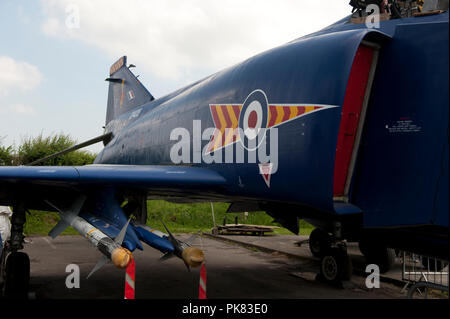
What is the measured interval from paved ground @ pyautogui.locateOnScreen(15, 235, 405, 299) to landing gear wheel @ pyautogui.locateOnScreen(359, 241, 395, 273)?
0.97 metres

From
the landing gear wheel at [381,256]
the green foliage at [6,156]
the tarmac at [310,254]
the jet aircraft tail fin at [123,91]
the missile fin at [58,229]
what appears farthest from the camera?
the green foliage at [6,156]

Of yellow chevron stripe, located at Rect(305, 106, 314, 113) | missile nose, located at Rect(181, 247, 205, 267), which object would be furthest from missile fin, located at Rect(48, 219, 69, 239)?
yellow chevron stripe, located at Rect(305, 106, 314, 113)

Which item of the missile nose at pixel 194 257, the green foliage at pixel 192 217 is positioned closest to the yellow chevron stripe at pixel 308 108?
the missile nose at pixel 194 257

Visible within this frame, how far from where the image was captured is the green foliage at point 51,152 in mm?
23391

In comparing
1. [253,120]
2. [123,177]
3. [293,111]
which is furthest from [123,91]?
[293,111]

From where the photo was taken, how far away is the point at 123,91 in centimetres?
1262

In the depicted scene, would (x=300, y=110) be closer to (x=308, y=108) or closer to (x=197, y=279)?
(x=308, y=108)

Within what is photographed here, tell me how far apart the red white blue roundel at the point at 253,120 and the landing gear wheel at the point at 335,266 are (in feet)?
12.3

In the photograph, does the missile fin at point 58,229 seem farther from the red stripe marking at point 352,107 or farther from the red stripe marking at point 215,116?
the red stripe marking at point 352,107

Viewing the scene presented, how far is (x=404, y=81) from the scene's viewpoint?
3.92 m

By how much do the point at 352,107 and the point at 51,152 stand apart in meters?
23.3
